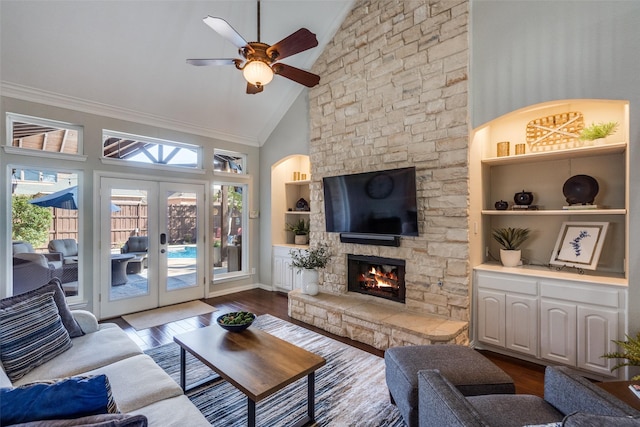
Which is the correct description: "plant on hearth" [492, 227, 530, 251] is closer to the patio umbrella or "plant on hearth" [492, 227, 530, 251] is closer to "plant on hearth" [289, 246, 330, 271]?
"plant on hearth" [289, 246, 330, 271]

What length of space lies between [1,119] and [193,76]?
2289mm

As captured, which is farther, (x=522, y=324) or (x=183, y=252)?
(x=183, y=252)

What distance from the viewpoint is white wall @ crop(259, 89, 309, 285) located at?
5.20 metres

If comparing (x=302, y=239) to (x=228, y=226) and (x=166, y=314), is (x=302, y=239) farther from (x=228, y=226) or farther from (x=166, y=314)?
(x=166, y=314)

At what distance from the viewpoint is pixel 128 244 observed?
15.0ft

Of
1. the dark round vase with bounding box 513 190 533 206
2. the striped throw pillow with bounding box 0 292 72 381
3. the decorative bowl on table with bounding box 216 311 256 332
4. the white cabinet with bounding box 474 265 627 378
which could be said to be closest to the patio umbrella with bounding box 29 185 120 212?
the striped throw pillow with bounding box 0 292 72 381

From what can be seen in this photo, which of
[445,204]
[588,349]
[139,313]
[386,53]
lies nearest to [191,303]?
[139,313]

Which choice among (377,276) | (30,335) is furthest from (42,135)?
(377,276)

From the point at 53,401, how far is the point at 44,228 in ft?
13.1

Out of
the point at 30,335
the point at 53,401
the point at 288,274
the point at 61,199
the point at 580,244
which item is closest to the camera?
the point at 53,401

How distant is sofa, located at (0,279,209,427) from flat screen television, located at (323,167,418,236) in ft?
8.92

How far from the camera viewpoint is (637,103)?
2480mm

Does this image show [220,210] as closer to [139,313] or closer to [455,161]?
Result: [139,313]

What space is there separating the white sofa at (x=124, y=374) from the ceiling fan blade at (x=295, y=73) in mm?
2780
